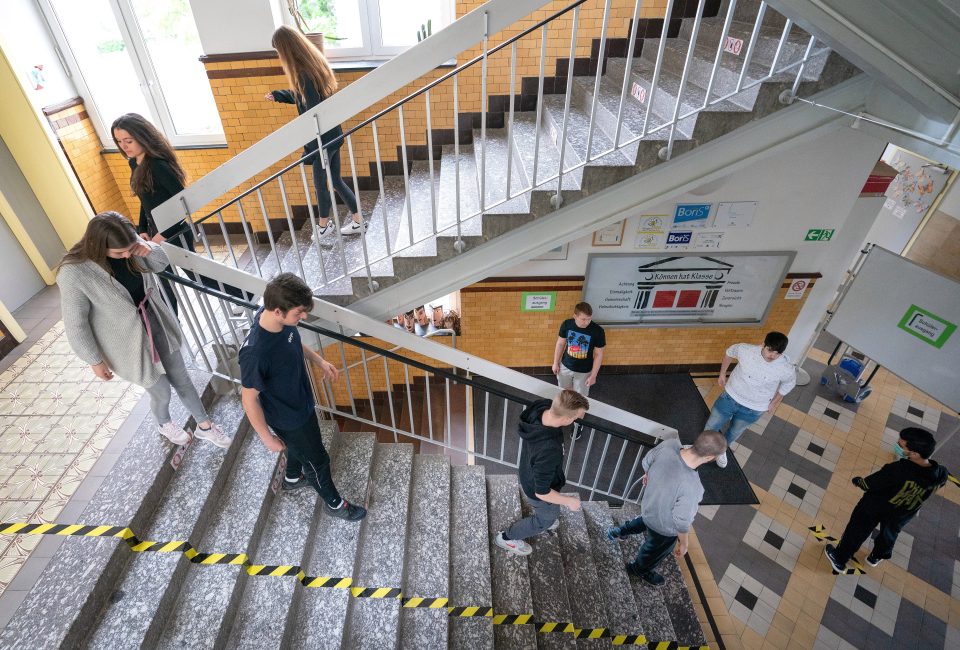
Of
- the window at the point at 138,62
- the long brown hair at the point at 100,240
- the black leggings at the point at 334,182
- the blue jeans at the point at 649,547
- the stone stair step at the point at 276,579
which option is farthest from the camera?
the window at the point at 138,62

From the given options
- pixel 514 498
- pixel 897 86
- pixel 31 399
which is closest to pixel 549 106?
pixel 897 86

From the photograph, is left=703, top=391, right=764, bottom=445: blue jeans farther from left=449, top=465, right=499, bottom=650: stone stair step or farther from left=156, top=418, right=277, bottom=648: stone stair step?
left=156, top=418, right=277, bottom=648: stone stair step

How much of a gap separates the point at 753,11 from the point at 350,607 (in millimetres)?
4899

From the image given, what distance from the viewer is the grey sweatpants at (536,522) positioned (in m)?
2.86

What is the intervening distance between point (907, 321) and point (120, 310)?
569 centimetres

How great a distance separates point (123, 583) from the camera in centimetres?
217

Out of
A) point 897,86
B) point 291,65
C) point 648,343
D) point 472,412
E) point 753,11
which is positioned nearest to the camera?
point 897,86

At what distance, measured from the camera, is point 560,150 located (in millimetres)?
2516

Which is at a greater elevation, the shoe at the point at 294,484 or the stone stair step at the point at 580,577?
the shoe at the point at 294,484

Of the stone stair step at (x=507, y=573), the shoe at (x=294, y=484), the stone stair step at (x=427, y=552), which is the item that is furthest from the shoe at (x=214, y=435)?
the stone stair step at (x=507, y=573)

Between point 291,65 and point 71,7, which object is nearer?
point 291,65

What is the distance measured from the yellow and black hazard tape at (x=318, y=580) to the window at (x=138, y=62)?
4.00 m

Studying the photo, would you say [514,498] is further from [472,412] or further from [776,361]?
[776,361]

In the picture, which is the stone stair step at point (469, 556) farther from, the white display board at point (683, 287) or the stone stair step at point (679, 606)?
the white display board at point (683, 287)
